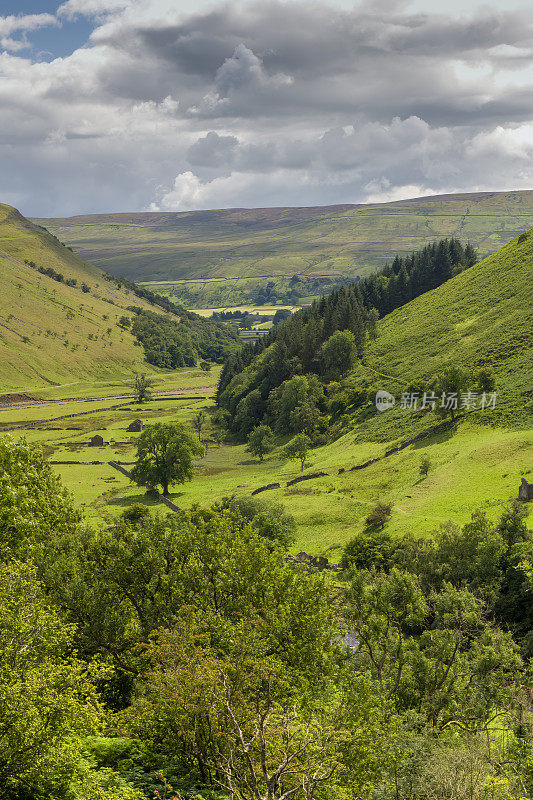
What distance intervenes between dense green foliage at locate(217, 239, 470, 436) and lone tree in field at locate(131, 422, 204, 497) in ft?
113

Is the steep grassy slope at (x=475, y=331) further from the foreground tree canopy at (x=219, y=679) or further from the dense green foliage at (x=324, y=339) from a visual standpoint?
the foreground tree canopy at (x=219, y=679)

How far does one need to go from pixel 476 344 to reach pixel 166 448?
7255cm

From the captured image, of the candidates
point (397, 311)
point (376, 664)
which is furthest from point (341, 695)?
point (397, 311)

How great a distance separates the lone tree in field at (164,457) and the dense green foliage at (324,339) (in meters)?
34.5

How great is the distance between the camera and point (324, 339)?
15700cm

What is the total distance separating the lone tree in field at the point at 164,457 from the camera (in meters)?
94.4

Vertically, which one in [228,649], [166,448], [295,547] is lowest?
[295,547]

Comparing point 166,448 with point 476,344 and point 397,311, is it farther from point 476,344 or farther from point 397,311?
point 397,311

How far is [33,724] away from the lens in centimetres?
1430

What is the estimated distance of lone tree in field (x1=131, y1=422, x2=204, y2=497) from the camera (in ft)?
310
